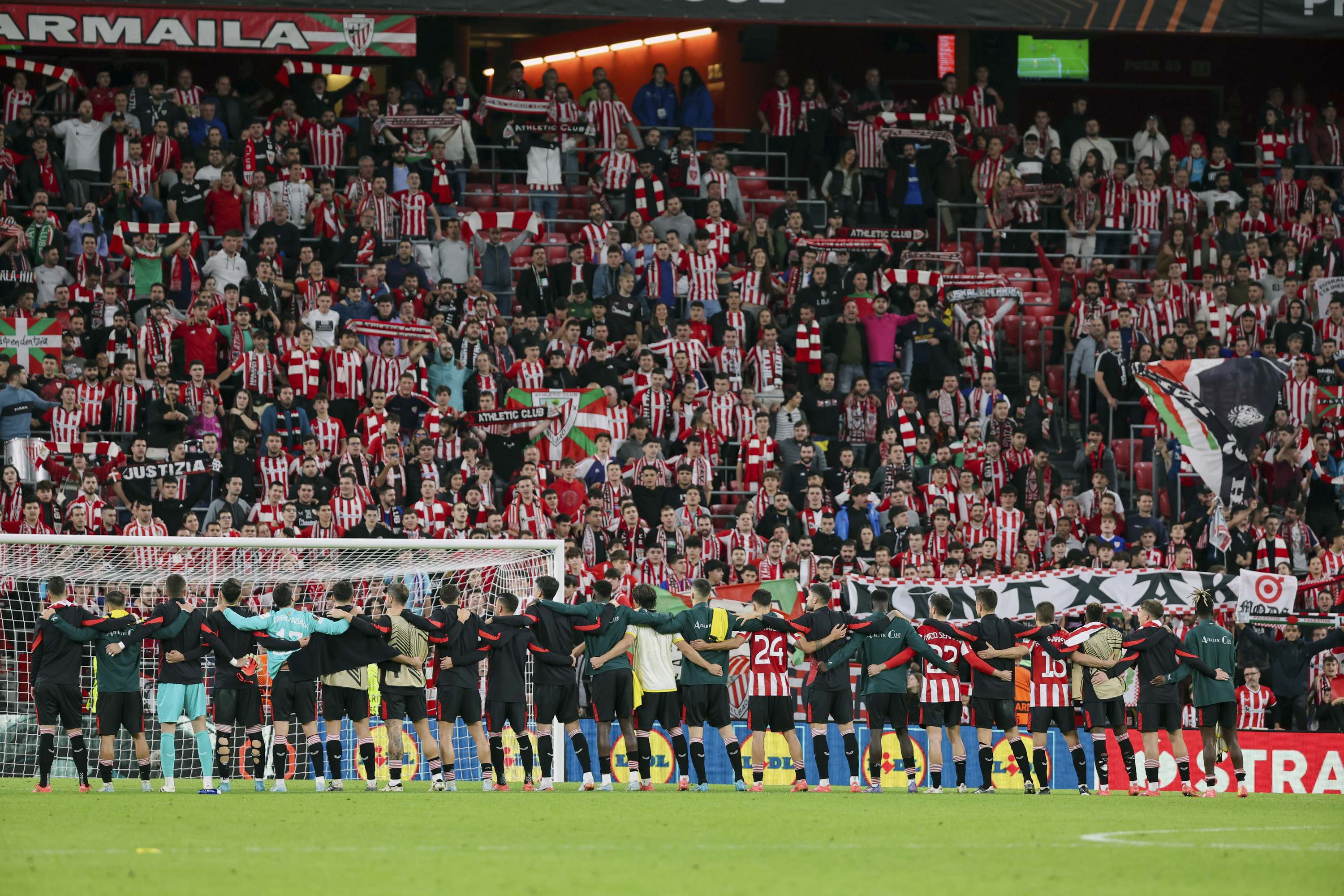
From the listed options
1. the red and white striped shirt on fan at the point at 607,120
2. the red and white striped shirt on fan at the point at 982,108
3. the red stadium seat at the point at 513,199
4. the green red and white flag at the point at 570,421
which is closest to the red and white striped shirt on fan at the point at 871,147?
the red and white striped shirt on fan at the point at 982,108

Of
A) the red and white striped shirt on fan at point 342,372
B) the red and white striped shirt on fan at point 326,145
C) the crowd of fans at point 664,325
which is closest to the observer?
the crowd of fans at point 664,325

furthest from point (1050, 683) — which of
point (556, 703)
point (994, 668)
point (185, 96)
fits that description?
point (185, 96)

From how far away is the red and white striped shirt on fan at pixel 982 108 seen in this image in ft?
91.5

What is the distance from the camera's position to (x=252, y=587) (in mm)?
17406

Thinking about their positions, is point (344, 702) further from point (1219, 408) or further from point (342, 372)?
point (1219, 408)

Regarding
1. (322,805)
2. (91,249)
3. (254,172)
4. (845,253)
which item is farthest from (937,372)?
(322,805)

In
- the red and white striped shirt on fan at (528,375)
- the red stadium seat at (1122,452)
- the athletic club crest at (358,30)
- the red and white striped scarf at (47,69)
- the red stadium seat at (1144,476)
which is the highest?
the athletic club crest at (358,30)

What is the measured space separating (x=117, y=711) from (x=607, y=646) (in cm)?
406

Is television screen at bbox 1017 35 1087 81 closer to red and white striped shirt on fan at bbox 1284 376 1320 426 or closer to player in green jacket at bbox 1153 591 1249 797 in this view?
red and white striped shirt on fan at bbox 1284 376 1320 426

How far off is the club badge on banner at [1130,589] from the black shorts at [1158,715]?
12.1 ft

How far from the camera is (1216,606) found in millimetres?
19188

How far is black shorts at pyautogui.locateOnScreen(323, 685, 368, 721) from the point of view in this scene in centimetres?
1488

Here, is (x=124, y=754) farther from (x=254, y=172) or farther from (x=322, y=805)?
(x=254, y=172)

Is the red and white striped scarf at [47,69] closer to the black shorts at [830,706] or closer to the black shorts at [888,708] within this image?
the black shorts at [830,706]
